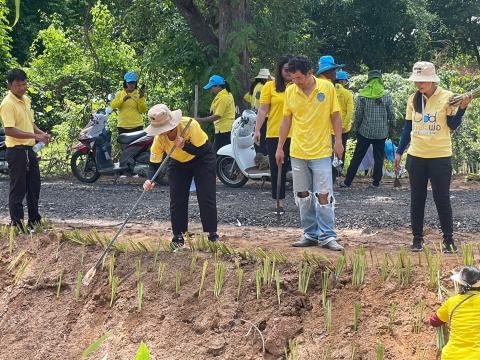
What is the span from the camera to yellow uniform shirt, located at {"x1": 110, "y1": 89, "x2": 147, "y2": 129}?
42.0ft

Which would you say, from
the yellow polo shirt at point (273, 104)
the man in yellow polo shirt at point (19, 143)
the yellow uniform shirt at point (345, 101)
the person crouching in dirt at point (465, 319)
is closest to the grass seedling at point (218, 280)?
the person crouching in dirt at point (465, 319)

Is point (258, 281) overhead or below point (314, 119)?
below

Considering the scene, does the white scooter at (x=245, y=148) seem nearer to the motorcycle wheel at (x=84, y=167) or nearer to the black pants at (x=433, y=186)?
the motorcycle wheel at (x=84, y=167)

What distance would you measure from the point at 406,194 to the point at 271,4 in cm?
541

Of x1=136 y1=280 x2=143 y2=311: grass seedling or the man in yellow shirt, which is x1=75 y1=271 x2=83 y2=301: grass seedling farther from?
the man in yellow shirt

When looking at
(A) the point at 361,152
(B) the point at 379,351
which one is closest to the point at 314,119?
(B) the point at 379,351

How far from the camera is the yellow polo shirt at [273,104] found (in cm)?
911

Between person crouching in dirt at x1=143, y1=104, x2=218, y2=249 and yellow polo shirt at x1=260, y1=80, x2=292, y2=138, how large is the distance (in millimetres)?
2029

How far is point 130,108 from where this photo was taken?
12.9 meters

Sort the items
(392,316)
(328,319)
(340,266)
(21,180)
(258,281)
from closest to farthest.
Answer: (392,316) → (328,319) → (340,266) → (258,281) → (21,180)

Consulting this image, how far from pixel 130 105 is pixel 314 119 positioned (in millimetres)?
6558

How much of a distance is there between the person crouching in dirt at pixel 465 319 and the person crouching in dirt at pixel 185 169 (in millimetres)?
2907

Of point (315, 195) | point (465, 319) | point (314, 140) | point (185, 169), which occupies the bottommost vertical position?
point (465, 319)

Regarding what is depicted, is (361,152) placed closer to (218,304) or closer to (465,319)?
(218,304)
